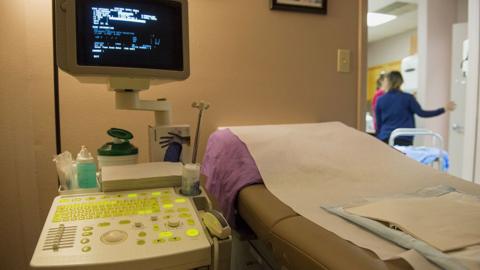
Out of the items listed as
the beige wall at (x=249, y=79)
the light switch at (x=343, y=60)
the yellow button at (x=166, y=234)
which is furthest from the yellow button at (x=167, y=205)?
the light switch at (x=343, y=60)

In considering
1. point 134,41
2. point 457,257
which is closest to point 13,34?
point 134,41

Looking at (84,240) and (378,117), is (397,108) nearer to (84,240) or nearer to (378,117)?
(378,117)

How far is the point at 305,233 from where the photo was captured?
2.15ft

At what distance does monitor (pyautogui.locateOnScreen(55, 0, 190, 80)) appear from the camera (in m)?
0.75

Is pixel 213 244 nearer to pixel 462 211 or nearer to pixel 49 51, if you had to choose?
pixel 462 211

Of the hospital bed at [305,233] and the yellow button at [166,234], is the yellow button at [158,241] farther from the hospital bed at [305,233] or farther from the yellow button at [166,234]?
the hospital bed at [305,233]

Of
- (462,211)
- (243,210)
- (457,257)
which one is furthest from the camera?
(243,210)

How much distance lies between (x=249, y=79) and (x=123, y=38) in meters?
0.68

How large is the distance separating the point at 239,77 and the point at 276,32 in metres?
0.28

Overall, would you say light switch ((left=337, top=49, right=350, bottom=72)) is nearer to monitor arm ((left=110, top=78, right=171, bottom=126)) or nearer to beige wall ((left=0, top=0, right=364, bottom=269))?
beige wall ((left=0, top=0, right=364, bottom=269))

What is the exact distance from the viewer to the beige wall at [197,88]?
107 cm

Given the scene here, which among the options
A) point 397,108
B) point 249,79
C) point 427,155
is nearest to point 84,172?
point 249,79

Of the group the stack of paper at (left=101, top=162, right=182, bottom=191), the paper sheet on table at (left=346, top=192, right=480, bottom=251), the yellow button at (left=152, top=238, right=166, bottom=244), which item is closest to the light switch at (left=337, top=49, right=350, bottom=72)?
the paper sheet on table at (left=346, top=192, right=480, bottom=251)

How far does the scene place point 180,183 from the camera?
84 cm
